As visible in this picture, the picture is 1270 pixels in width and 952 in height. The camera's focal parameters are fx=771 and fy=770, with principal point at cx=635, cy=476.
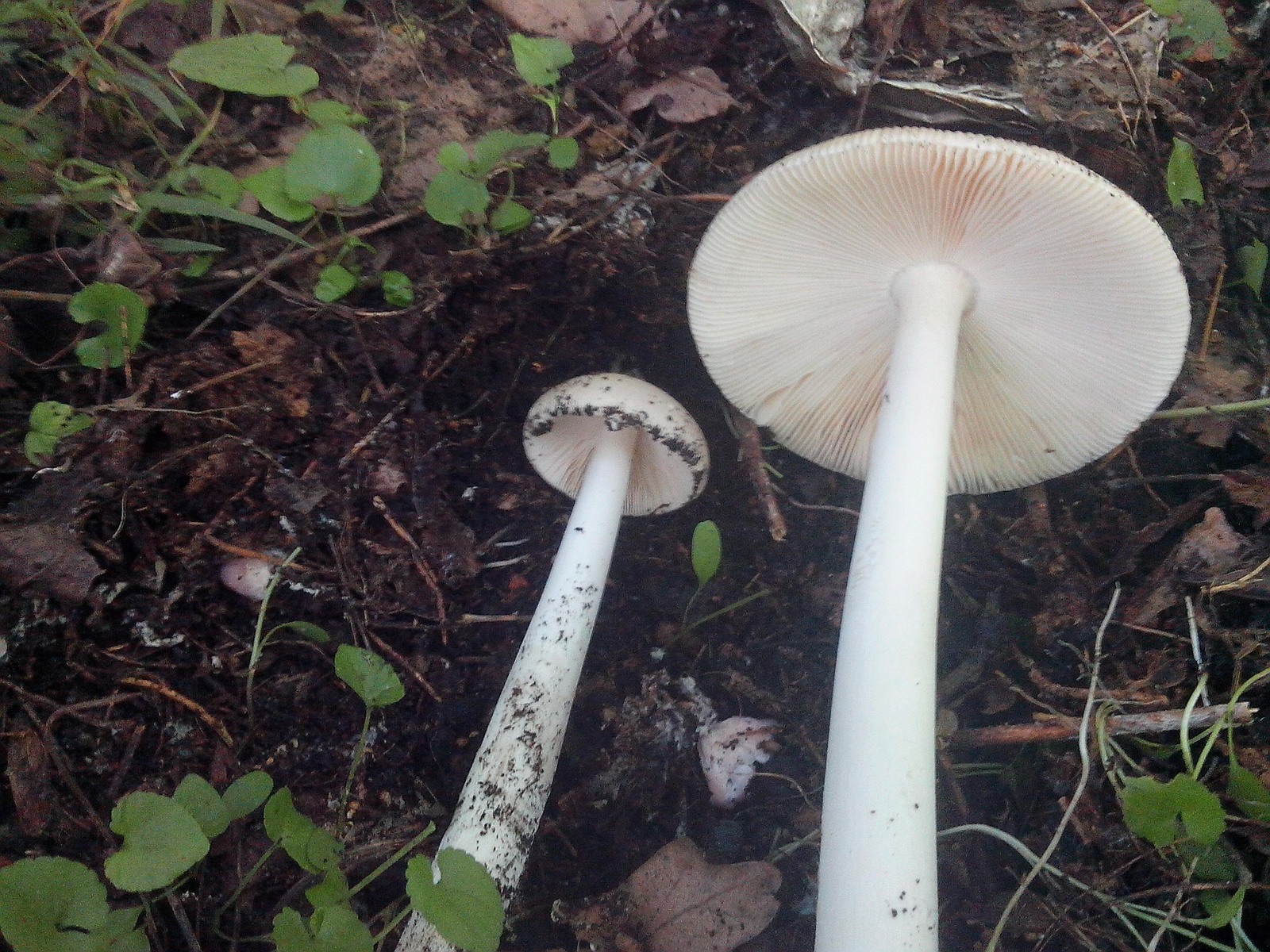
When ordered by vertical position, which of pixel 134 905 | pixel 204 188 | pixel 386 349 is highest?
pixel 204 188

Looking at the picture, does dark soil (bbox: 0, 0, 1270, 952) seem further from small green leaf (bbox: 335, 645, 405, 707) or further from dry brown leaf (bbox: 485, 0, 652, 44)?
small green leaf (bbox: 335, 645, 405, 707)

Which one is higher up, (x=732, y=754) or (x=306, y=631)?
(x=306, y=631)

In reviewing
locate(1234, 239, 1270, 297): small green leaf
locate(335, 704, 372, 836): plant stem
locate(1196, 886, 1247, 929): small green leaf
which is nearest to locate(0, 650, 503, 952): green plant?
locate(335, 704, 372, 836): plant stem

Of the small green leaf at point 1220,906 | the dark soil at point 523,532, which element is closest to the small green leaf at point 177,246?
the dark soil at point 523,532

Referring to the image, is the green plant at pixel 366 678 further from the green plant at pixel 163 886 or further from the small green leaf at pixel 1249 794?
the small green leaf at pixel 1249 794

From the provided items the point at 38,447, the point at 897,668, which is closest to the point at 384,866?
the point at 897,668

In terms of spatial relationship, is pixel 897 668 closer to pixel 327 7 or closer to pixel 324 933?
pixel 324 933

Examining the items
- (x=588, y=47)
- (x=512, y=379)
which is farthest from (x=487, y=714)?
(x=588, y=47)

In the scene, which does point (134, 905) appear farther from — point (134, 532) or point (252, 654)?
point (134, 532)
